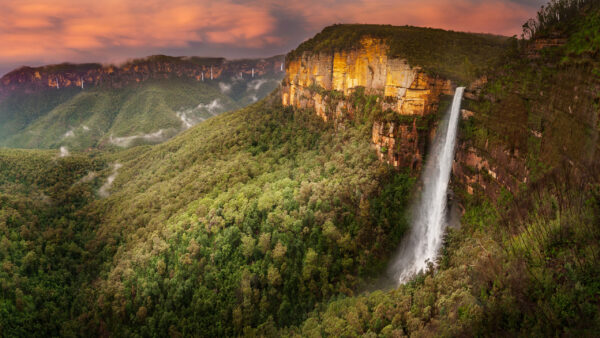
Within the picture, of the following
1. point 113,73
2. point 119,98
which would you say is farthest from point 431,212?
point 113,73

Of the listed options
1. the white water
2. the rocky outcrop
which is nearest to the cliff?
the white water

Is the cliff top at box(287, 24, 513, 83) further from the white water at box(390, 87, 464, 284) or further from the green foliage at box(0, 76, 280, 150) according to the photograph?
the green foliage at box(0, 76, 280, 150)

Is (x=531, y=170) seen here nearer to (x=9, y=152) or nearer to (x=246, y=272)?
(x=246, y=272)

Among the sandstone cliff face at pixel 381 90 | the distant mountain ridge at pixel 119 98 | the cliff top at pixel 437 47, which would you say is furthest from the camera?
the distant mountain ridge at pixel 119 98

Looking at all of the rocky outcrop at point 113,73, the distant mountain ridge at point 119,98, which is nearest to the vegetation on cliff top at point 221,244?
the distant mountain ridge at point 119,98

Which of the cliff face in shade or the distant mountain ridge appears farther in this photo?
the distant mountain ridge

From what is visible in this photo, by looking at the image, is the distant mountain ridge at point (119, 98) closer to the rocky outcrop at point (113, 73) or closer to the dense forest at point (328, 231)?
the rocky outcrop at point (113, 73)

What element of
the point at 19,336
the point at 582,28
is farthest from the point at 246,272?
the point at 582,28
